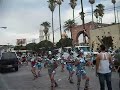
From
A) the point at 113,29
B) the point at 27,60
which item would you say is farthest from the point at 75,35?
the point at 27,60

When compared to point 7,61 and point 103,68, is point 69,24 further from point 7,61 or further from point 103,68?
point 103,68

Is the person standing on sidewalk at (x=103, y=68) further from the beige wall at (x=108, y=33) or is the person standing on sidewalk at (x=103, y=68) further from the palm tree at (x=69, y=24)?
the palm tree at (x=69, y=24)

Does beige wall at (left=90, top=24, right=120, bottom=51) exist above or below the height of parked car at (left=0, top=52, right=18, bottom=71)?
above

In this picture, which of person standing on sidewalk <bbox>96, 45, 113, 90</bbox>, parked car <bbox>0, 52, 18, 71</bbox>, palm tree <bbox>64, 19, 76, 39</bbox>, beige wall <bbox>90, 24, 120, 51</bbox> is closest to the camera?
person standing on sidewalk <bbox>96, 45, 113, 90</bbox>

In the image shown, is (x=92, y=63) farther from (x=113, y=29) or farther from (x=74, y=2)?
(x=74, y=2)

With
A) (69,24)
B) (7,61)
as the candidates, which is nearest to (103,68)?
(7,61)

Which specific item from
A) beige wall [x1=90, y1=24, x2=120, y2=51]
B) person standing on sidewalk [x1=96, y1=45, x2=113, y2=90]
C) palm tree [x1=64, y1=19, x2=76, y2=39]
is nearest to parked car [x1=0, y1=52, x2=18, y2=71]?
person standing on sidewalk [x1=96, y1=45, x2=113, y2=90]

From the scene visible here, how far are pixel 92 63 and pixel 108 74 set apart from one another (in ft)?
55.3

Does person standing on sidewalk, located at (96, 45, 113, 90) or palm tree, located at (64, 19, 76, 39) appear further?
palm tree, located at (64, 19, 76, 39)

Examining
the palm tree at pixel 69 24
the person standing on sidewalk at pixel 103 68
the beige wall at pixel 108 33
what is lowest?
the person standing on sidewalk at pixel 103 68

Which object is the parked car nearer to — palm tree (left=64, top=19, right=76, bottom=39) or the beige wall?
the beige wall

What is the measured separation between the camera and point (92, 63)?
88.8ft

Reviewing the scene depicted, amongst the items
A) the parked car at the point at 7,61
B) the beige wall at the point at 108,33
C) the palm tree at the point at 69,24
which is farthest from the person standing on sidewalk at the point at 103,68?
the palm tree at the point at 69,24

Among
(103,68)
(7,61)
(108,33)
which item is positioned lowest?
(103,68)
